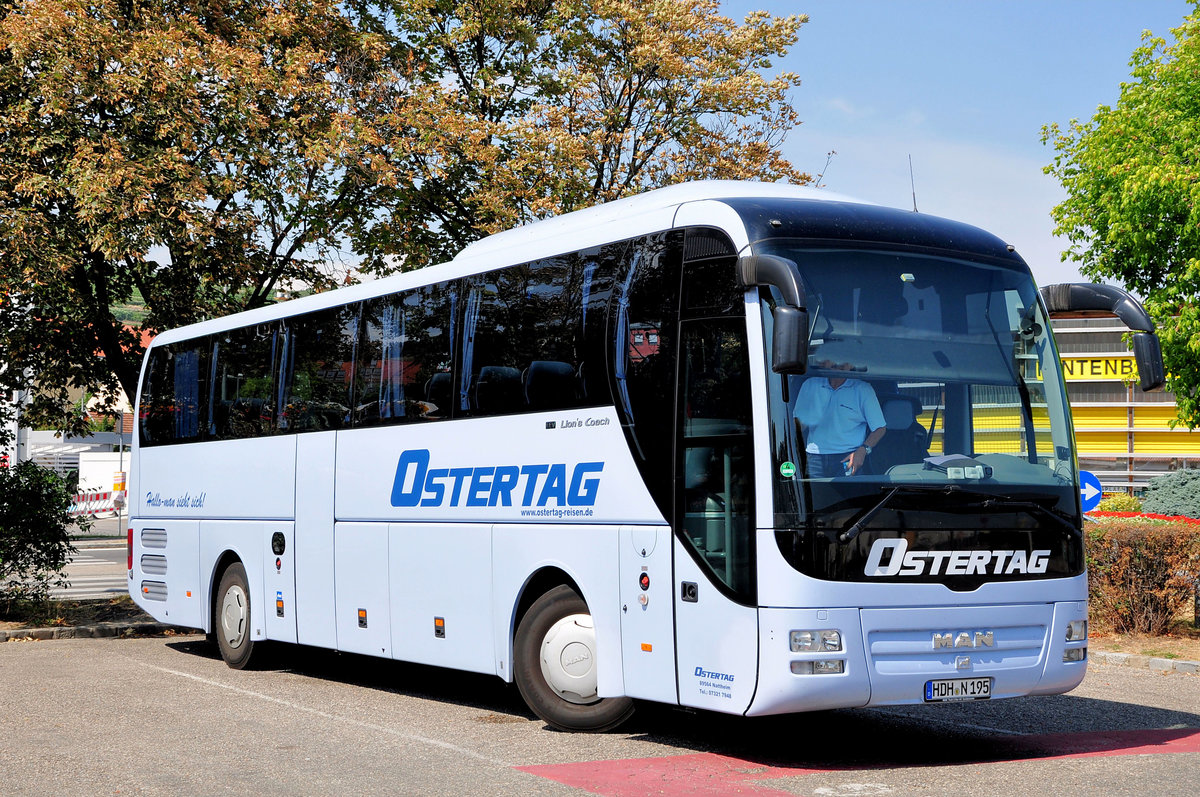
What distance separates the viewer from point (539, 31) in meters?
21.1

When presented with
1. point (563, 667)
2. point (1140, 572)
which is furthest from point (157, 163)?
point (1140, 572)

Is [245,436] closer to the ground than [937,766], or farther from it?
farther from it

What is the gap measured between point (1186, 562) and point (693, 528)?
8.56 m

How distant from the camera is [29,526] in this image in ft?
56.4

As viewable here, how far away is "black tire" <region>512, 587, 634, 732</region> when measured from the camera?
9.17m

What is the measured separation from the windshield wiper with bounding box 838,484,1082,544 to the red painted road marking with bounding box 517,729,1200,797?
4.75 ft

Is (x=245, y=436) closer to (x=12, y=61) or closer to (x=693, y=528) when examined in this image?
(x=12, y=61)

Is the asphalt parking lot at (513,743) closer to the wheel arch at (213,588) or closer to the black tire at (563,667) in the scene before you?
the black tire at (563,667)

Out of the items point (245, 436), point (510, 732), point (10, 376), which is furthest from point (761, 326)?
point (10, 376)

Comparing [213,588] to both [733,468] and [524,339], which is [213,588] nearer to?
[524,339]

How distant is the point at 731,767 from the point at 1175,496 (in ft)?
Result: 77.6

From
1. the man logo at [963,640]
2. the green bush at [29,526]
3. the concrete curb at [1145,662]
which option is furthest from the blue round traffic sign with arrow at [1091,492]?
the green bush at [29,526]

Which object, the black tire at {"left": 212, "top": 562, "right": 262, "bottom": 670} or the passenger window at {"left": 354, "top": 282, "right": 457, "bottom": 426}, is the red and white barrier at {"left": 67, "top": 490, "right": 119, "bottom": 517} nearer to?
the black tire at {"left": 212, "top": 562, "right": 262, "bottom": 670}

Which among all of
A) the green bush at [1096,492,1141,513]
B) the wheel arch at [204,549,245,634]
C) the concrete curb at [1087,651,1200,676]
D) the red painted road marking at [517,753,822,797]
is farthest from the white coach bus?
the green bush at [1096,492,1141,513]
